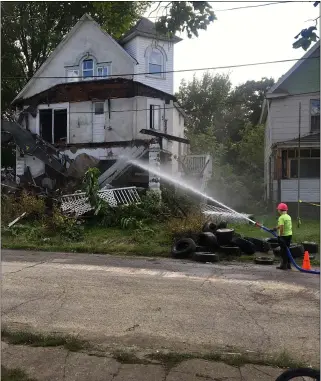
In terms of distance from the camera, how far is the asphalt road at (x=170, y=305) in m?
5.38

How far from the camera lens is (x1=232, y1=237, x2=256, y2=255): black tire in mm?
12047

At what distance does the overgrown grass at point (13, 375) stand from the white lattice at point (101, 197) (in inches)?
481

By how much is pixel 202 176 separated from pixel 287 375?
1846 centimetres

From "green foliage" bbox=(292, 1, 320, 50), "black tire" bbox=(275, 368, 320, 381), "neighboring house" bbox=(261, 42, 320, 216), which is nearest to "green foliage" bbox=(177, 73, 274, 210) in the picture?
"neighboring house" bbox=(261, 42, 320, 216)

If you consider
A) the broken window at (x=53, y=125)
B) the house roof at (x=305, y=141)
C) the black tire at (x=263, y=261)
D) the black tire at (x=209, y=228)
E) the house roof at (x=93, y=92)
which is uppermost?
the house roof at (x=93, y=92)

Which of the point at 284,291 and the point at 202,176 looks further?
the point at 202,176

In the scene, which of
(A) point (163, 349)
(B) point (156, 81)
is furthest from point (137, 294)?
(B) point (156, 81)

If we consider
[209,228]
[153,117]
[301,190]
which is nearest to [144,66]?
[153,117]

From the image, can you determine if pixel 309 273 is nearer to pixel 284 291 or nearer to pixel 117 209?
pixel 284 291

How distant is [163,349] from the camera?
4.99 meters

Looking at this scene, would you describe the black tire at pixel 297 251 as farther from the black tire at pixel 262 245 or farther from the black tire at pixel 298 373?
the black tire at pixel 298 373

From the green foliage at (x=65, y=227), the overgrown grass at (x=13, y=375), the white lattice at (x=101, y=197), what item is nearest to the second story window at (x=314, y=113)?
the white lattice at (x=101, y=197)

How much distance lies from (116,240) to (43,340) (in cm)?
894

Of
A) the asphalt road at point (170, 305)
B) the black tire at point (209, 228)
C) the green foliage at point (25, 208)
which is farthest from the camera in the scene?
the green foliage at point (25, 208)
